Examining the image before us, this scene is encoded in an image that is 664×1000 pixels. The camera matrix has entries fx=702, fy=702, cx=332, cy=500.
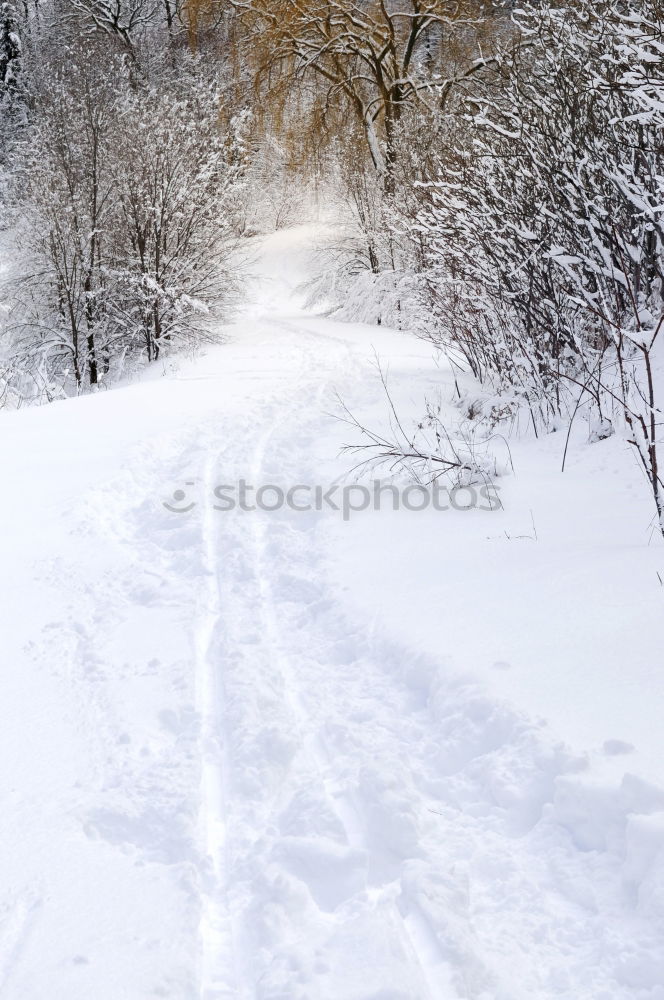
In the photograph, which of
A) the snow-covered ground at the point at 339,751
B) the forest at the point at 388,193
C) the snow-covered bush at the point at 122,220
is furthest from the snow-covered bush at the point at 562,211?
the snow-covered bush at the point at 122,220

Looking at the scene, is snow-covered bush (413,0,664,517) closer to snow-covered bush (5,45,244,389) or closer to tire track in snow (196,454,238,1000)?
tire track in snow (196,454,238,1000)

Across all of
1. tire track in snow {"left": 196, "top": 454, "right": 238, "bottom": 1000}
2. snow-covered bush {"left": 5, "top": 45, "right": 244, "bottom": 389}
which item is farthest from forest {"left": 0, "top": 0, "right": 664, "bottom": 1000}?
snow-covered bush {"left": 5, "top": 45, "right": 244, "bottom": 389}

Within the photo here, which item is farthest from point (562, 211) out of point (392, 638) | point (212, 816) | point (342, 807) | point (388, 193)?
point (388, 193)

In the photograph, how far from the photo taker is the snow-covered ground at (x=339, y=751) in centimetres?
166

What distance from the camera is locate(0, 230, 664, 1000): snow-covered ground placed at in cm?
166

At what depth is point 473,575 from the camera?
348 centimetres

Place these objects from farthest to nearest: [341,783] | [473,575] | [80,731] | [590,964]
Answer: [473,575] < [80,731] < [341,783] < [590,964]

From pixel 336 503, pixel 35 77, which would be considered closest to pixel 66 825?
pixel 336 503

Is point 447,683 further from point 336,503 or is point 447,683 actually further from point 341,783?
point 336,503

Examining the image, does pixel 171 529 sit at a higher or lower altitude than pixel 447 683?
lower

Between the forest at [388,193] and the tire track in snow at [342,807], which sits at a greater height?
the forest at [388,193]

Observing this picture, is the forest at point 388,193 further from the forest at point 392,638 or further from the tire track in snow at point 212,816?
the tire track in snow at point 212,816

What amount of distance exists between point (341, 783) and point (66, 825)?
2.74ft

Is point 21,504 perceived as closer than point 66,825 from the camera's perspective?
No
